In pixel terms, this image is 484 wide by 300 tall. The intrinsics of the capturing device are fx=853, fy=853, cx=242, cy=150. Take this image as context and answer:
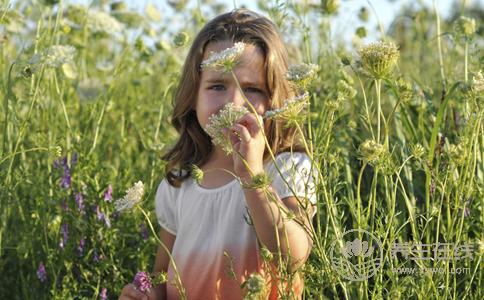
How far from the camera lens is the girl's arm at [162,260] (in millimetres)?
1970

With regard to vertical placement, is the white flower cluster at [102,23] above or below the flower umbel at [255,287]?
above

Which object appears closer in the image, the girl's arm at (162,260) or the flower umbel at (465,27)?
the girl's arm at (162,260)

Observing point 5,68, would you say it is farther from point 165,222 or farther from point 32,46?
point 165,222

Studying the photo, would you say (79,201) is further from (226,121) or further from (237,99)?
(226,121)

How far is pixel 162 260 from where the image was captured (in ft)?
6.73

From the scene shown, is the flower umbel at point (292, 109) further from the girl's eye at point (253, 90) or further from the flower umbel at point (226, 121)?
the girl's eye at point (253, 90)

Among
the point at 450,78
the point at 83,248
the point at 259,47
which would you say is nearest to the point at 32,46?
the point at 83,248

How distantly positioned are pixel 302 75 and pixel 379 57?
0.42ft

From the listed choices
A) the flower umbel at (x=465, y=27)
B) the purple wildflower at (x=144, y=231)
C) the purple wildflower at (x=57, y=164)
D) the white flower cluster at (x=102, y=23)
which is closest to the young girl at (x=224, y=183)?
the purple wildflower at (x=144, y=231)

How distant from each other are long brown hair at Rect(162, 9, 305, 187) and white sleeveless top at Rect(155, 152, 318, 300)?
8 cm

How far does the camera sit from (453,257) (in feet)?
5.00

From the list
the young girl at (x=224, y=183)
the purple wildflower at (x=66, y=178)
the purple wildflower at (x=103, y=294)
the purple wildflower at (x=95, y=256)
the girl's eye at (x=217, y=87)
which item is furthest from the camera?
the purple wildflower at (x=66, y=178)

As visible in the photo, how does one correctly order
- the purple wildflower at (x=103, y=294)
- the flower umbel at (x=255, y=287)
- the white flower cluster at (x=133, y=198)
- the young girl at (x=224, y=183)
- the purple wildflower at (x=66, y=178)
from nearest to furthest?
the flower umbel at (x=255, y=287) → the white flower cluster at (x=133, y=198) → the young girl at (x=224, y=183) → the purple wildflower at (x=103, y=294) → the purple wildflower at (x=66, y=178)

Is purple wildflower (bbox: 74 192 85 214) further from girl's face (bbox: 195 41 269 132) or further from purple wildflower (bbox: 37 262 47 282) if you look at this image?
girl's face (bbox: 195 41 269 132)
